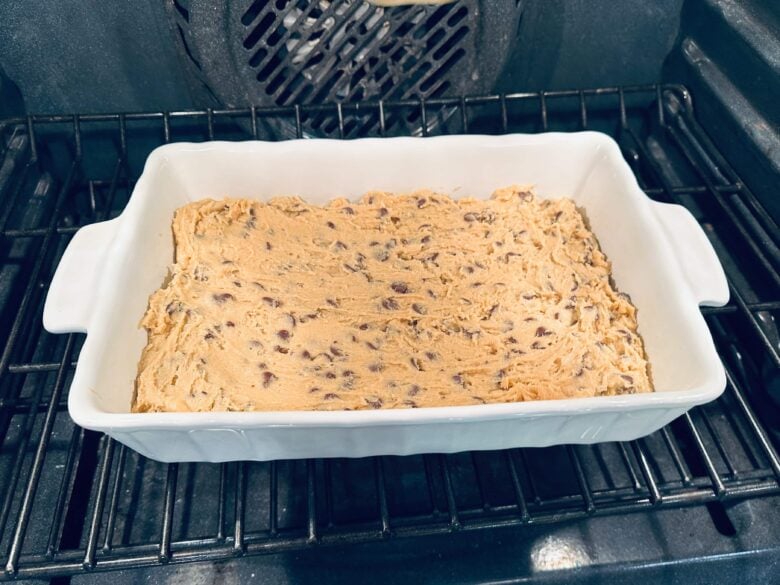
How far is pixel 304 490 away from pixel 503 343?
Answer: 29 cm

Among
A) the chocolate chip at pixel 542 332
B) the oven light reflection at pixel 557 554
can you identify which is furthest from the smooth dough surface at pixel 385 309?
the oven light reflection at pixel 557 554

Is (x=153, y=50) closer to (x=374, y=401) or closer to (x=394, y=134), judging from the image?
(x=394, y=134)

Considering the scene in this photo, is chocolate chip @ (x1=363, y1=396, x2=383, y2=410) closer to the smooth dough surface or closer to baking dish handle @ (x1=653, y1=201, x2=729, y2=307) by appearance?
the smooth dough surface

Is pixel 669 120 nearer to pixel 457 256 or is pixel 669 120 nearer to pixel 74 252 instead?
pixel 457 256

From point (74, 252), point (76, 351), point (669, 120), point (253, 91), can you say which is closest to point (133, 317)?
point (74, 252)

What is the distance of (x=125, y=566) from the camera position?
0.60 meters

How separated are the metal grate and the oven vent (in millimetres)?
34

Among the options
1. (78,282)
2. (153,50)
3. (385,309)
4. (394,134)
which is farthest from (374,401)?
(153,50)

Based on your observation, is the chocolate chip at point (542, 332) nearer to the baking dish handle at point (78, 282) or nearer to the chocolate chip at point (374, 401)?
the chocolate chip at point (374, 401)

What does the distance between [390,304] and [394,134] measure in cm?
35

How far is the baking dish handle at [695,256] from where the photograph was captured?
0.73 m

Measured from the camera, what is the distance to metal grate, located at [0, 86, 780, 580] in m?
0.65

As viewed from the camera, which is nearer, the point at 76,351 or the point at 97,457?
the point at 97,457

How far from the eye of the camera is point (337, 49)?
0.92 m
